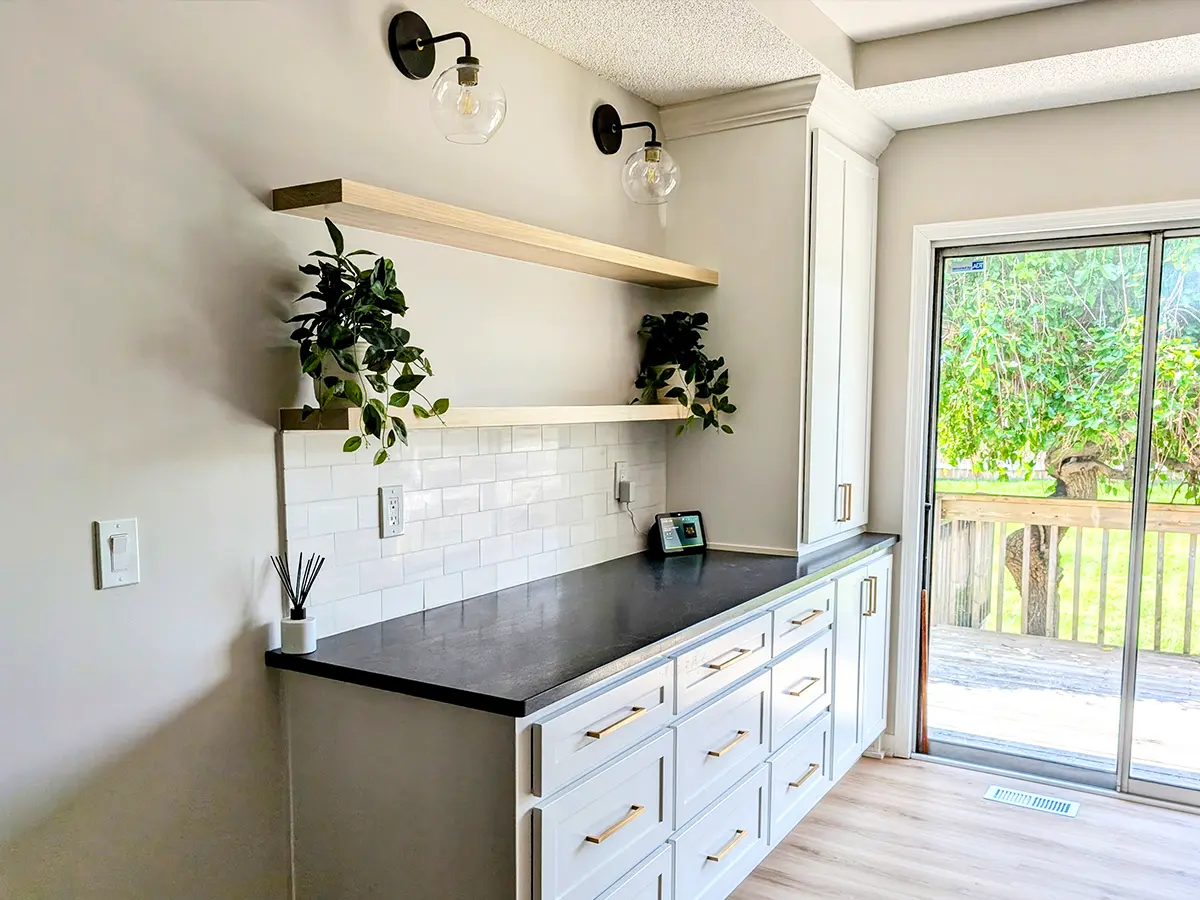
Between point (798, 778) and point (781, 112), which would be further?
point (781, 112)

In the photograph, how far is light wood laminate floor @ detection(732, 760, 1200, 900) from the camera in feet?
8.96

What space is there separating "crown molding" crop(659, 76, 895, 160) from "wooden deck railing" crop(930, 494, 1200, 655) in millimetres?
1473

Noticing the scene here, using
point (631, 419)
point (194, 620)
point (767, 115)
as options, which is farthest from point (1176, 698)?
point (194, 620)

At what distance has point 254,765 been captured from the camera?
1.94 metres

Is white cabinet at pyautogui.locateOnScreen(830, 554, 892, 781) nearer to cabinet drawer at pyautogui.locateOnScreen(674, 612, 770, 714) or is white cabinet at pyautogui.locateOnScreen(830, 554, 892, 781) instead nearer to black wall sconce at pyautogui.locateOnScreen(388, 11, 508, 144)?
cabinet drawer at pyautogui.locateOnScreen(674, 612, 770, 714)

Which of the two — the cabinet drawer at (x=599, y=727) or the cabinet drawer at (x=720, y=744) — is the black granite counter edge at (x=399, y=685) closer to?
the cabinet drawer at (x=599, y=727)

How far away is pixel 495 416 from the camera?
2.22 meters

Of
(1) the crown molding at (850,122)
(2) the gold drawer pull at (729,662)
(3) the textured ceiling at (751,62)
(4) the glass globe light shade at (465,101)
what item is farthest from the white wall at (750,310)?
(4) the glass globe light shade at (465,101)

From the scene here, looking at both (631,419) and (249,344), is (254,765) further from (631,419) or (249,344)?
(631,419)

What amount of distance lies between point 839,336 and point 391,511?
1875 mm

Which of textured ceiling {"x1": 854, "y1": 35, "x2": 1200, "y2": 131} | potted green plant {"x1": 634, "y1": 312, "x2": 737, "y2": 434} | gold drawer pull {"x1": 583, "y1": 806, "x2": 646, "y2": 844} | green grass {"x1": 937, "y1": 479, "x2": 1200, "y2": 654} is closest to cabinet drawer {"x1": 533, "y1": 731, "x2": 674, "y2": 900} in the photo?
gold drawer pull {"x1": 583, "y1": 806, "x2": 646, "y2": 844}

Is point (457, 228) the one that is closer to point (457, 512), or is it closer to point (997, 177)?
point (457, 512)

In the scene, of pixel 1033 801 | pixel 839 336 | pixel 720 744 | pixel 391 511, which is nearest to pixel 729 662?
pixel 720 744

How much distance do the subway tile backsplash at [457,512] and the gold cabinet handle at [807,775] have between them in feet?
2.97
